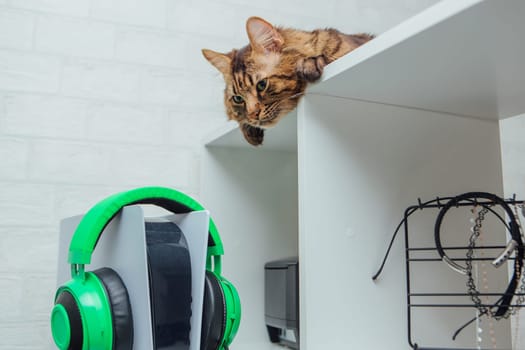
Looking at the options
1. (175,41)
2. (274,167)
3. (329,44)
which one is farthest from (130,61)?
(329,44)

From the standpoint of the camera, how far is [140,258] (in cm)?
67

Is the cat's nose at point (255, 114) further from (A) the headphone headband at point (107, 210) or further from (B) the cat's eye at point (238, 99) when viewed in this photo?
(A) the headphone headband at point (107, 210)

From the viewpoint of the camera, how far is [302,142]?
2.84 ft

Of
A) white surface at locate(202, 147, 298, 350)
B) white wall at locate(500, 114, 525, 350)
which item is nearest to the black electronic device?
white surface at locate(202, 147, 298, 350)

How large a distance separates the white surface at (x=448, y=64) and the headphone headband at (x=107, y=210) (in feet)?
0.95

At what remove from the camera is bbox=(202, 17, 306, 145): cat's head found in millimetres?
875

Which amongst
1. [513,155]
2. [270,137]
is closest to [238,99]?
[270,137]

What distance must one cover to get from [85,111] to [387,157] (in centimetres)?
81

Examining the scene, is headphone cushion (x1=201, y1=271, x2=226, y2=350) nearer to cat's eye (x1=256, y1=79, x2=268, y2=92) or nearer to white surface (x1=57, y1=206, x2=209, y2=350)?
white surface (x1=57, y1=206, x2=209, y2=350)

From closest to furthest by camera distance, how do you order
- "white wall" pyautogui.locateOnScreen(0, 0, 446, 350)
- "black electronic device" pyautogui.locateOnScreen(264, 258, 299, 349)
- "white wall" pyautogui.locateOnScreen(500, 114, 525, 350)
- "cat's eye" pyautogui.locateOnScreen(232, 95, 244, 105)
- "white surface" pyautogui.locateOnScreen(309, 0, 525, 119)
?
"white surface" pyautogui.locateOnScreen(309, 0, 525, 119), "cat's eye" pyautogui.locateOnScreen(232, 95, 244, 105), "black electronic device" pyautogui.locateOnScreen(264, 258, 299, 349), "white wall" pyautogui.locateOnScreen(0, 0, 446, 350), "white wall" pyautogui.locateOnScreen(500, 114, 525, 350)

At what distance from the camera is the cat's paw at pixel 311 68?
83 cm

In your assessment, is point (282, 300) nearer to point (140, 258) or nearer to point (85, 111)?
point (140, 258)

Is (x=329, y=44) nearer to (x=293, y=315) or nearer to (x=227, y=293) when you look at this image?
(x=227, y=293)

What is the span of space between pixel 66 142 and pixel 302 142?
724 millimetres
